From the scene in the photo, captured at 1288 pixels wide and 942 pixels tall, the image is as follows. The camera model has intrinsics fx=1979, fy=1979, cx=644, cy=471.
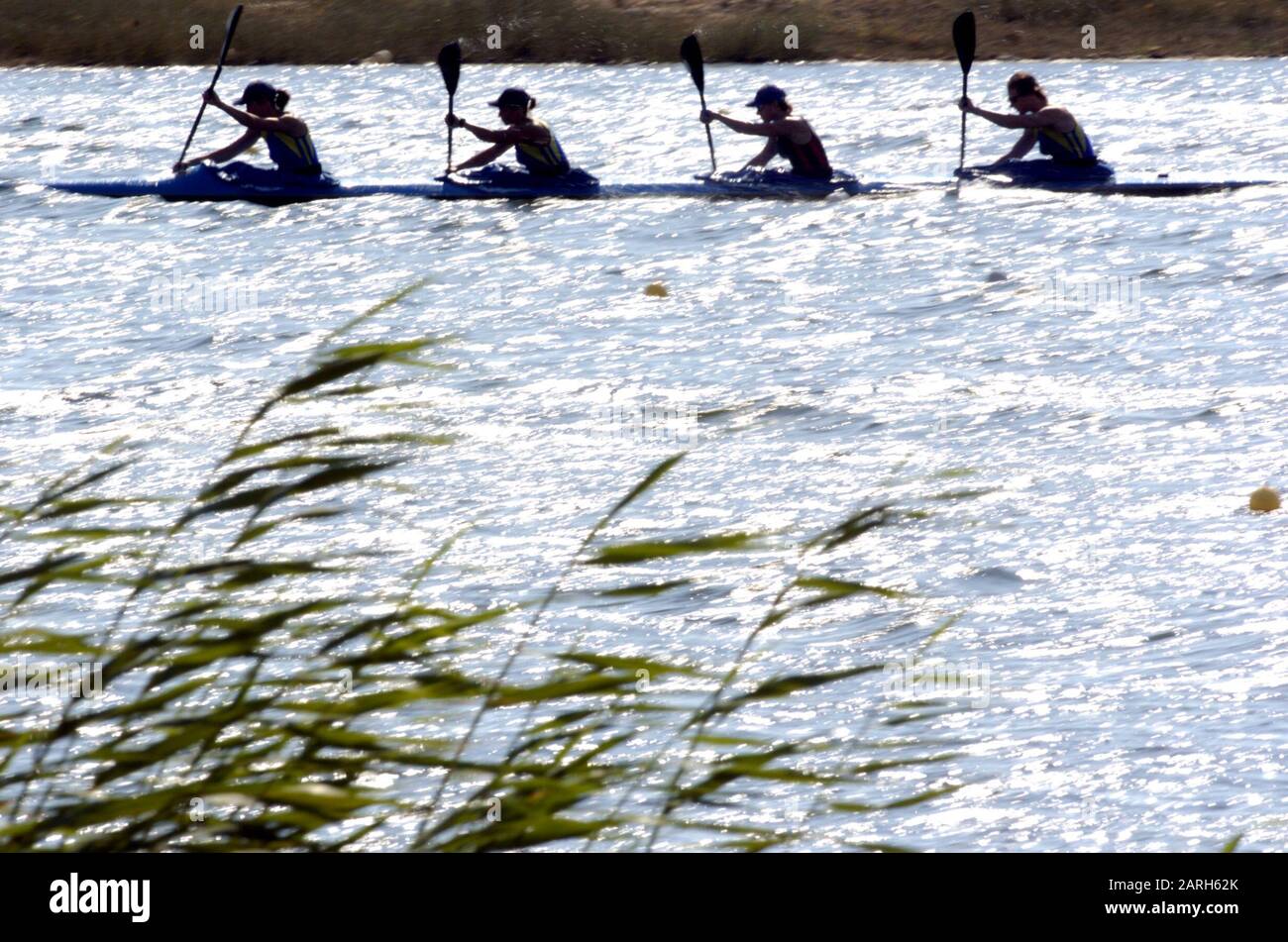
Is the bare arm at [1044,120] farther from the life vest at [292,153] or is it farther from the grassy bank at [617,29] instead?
the grassy bank at [617,29]

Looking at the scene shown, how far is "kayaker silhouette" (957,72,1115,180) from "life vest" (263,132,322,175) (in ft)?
17.6

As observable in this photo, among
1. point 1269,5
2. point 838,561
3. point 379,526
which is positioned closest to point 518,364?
point 379,526

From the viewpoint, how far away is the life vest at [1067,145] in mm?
15648

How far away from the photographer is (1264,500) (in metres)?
8.82

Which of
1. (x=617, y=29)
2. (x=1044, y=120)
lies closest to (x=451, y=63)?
(x=1044, y=120)

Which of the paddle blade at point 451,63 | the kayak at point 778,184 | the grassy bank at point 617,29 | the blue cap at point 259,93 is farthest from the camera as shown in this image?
the grassy bank at point 617,29

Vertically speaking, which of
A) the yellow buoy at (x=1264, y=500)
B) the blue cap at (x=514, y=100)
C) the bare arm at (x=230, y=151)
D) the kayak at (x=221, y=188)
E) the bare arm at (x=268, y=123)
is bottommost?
the yellow buoy at (x=1264, y=500)

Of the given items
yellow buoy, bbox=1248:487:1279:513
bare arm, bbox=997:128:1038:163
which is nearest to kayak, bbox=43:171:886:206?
bare arm, bbox=997:128:1038:163

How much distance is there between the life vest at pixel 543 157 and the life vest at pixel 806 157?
1.81 m

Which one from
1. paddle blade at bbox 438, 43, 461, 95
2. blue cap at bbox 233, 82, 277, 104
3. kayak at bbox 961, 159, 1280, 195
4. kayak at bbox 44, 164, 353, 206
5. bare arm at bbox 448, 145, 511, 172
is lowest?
kayak at bbox 961, 159, 1280, 195

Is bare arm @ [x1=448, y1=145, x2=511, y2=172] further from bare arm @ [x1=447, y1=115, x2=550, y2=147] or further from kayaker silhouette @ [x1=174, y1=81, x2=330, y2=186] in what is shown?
kayaker silhouette @ [x1=174, y1=81, x2=330, y2=186]

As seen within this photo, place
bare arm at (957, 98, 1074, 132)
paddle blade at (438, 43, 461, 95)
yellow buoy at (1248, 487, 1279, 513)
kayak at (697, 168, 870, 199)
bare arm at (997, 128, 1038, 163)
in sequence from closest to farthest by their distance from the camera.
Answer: yellow buoy at (1248, 487, 1279, 513) → bare arm at (957, 98, 1074, 132) → kayak at (697, 168, 870, 199) → bare arm at (997, 128, 1038, 163) → paddle blade at (438, 43, 461, 95)

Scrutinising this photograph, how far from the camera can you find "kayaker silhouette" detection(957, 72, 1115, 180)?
15453mm

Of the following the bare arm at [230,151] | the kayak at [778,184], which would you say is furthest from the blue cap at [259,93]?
the kayak at [778,184]
